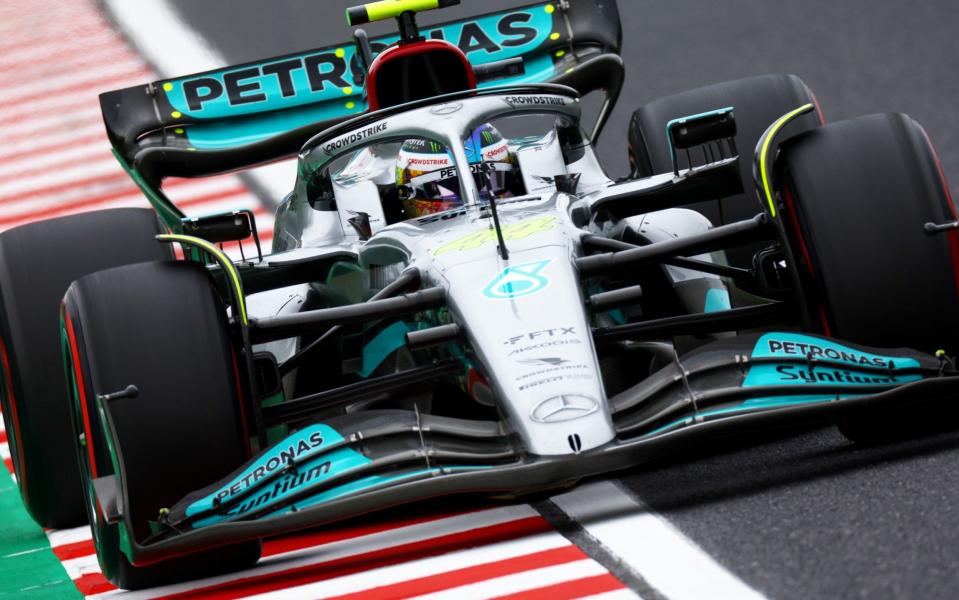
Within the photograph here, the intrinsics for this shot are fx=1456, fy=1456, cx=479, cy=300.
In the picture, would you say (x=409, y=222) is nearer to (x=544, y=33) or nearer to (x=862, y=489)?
(x=862, y=489)

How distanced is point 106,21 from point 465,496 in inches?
349

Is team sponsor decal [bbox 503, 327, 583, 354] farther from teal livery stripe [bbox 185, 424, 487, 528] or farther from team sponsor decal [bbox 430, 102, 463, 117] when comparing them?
team sponsor decal [bbox 430, 102, 463, 117]

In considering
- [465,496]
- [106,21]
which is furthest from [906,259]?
[106,21]

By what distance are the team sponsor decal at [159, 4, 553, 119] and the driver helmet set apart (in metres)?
1.43

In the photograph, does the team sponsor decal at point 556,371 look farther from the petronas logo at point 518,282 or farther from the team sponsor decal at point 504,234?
the team sponsor decal at point 504,234

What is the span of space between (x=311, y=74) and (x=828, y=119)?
382 centimetres

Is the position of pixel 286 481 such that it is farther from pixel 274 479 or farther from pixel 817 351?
pixel 817 351

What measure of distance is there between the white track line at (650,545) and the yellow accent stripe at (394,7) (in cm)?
231

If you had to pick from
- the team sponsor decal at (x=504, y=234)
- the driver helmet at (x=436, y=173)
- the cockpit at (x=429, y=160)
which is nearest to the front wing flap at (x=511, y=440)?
the team sponsor decal at (x=504, y=234)

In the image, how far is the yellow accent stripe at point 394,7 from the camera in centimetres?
552

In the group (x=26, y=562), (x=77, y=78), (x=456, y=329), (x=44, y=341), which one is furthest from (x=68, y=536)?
(x=77, y=78)

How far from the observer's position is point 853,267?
3.75 meters

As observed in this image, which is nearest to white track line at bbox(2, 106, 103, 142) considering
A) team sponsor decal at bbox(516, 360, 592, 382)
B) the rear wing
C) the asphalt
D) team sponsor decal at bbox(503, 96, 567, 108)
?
the asphalt

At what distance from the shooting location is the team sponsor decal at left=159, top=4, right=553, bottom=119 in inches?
245
